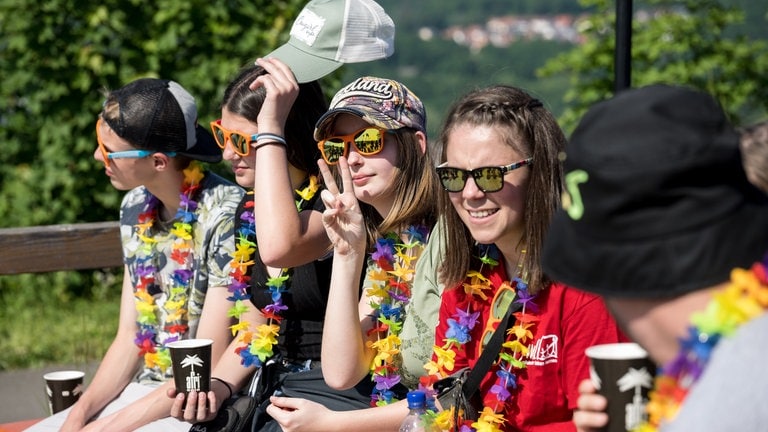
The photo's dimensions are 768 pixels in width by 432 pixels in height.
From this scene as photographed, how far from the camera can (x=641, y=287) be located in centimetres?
149

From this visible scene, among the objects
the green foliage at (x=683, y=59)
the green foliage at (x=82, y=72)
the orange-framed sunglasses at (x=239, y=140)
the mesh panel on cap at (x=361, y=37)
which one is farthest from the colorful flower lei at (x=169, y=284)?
the green foliage at (x=683, y=59)

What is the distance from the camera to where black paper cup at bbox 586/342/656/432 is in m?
1.80

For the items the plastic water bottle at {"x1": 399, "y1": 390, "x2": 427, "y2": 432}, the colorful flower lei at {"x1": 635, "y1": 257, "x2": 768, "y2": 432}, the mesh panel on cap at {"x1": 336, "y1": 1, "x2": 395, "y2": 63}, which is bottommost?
the plastic water bottle at {"x1": 399, "y1": 390, "x2": 427, "y2": 432}

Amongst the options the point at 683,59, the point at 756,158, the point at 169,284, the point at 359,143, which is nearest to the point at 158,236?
the point at 169,284

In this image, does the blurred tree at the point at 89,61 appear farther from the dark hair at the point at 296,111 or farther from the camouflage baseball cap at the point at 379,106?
the camouflage baseball cap at the point at 379,106

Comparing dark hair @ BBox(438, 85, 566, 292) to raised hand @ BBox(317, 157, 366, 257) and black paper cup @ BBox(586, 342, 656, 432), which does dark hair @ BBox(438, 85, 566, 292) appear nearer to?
raised hand @ BBox(317, 157, 366, 257)

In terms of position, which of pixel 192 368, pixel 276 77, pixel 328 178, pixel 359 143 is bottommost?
pixel 192 368

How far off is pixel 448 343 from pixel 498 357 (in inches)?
7.0

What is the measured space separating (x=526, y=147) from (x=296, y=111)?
1166 millimetres

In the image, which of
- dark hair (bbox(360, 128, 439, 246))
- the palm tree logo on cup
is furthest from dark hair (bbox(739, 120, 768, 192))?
the palm tree logo on cup

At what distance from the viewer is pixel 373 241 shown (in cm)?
334

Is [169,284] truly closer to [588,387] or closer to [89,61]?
[588,387]

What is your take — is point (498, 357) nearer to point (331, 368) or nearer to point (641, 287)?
point (331, 368)

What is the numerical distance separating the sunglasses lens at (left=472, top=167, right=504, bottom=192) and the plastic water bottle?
58 cm
